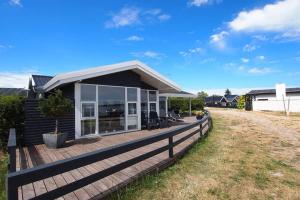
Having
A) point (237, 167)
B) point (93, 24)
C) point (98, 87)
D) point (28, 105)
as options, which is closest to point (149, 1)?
point (93, 24)

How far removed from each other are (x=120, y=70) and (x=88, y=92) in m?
2.00

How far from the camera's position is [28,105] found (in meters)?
8.13

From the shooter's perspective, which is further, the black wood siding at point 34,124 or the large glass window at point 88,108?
the large glass window at point 88,108

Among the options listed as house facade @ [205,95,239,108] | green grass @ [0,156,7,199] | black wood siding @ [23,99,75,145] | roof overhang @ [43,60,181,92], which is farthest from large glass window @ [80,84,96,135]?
house facade @ [205,95,239,108]

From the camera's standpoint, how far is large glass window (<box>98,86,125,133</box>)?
10477 mm

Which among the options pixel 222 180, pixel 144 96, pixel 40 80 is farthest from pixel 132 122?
pixel 40 80

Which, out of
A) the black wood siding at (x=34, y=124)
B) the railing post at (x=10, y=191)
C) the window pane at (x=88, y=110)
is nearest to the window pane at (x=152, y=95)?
the window pane at (x=88, y=110)

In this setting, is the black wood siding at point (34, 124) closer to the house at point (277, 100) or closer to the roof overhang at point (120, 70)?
the roof overhang at point (120, 70)

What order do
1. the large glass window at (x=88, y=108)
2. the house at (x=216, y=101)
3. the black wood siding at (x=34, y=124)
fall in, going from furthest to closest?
the house at (x=216, y=101) < the large glass window at (x=88, y=108) < the black wood siding at (x=34, y=124)

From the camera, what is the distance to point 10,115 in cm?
797

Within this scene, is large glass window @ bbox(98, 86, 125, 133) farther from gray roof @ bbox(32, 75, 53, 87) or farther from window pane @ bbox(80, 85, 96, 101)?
gray roof @ bbox(32, 75, 53, 87)

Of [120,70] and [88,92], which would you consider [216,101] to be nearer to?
[120,70]

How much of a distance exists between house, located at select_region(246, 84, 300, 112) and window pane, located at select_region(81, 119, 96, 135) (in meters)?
26.9

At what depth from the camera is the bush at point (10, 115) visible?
7.67 meters
